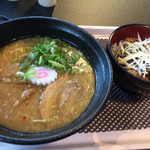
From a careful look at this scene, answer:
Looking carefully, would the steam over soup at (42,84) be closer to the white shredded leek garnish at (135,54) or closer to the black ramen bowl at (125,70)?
the black ramen bowl at (125,70)

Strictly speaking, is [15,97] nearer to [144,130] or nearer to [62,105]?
[62,105]

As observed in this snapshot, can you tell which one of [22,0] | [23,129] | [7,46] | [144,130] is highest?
[22,0]

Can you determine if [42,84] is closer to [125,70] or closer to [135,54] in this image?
[125,70]

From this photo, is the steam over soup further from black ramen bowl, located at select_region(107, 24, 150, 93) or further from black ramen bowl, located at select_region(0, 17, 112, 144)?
black ramen bowl, located at select_region(107, 24, 150, 93)

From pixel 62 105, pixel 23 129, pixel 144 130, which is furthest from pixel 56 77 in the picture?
pixel 144 130

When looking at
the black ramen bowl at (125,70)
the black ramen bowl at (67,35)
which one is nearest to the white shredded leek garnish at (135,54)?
the black ramen bowl at (125,70)

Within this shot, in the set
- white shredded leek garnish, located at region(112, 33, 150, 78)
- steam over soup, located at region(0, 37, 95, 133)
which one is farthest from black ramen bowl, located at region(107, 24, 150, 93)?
steam over soup, located at region(0, 37, 95, 133)

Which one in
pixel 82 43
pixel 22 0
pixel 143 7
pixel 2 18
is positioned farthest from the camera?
pixel 143 7
